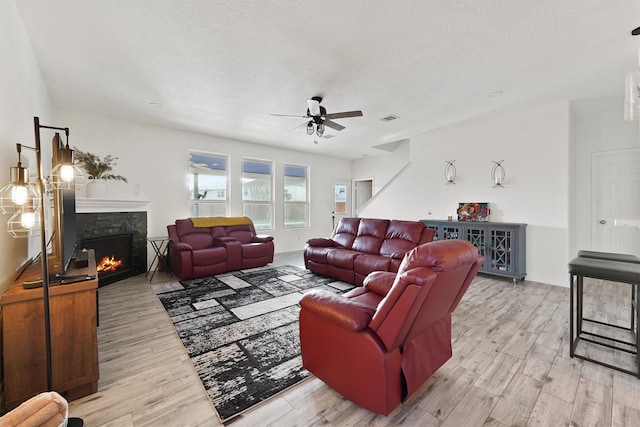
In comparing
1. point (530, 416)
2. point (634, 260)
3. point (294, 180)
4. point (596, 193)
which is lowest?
point (530, 416)

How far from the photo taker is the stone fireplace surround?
399cm

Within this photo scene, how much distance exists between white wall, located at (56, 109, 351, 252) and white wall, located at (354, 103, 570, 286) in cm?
385

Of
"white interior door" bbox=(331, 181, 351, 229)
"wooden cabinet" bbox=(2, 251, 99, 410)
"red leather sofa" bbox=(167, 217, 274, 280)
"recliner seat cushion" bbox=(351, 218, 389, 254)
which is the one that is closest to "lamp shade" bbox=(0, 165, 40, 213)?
"wooden cabinet" bbox=(2, 251, 99, 410)

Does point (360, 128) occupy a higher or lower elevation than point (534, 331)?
higher

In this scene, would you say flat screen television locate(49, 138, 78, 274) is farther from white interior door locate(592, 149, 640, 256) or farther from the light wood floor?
white interior door locate(592, 149, 640, 256)

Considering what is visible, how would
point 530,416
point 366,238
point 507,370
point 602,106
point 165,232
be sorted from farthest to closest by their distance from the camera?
point 165,232, point 366,238, point 602,106, point 507,370, point 530,416

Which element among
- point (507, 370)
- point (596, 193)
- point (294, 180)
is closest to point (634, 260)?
point (507, 370)

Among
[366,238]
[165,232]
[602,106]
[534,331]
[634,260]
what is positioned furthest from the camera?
[165,232]

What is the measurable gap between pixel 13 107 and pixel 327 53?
2.67m

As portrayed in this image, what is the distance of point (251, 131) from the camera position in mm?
5520

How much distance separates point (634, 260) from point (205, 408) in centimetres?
374

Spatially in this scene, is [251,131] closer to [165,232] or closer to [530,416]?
[165,232]

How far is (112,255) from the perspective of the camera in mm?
4328

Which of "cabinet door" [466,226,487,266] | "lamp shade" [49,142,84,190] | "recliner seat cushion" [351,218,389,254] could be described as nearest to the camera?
"lamp shade" [49,142,84,190]
